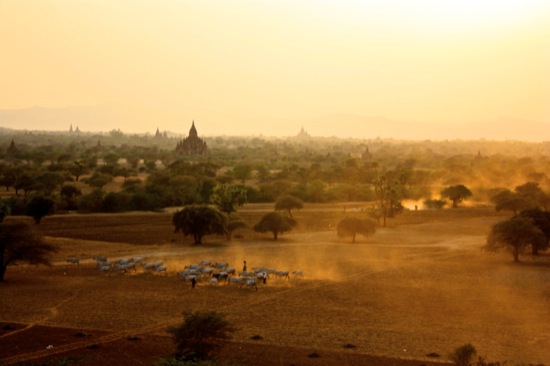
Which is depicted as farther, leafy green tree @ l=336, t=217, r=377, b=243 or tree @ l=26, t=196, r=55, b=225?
tree @ l=26, t=196, r=55, b=225

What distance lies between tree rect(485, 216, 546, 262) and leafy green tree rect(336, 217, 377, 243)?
10673 mm

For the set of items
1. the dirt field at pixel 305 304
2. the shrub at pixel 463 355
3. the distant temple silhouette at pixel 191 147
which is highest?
the distant temple silhouette at pixel 191 147

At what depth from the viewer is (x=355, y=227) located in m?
49.5

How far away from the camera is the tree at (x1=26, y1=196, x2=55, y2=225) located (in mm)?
57153

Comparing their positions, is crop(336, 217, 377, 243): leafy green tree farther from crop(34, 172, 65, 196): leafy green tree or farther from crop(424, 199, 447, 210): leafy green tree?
crop(34, 172, 65, 196): leafy green tree

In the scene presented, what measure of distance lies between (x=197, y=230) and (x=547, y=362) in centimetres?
3120

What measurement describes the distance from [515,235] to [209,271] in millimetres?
20971

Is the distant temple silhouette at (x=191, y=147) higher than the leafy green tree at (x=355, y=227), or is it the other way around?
the distant temple silhouette at (x=191, y=147)

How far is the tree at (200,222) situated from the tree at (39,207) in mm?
16475

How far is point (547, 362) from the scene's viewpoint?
71.1 ft

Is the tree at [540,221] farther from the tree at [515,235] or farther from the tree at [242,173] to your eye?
the tree at [242,173]

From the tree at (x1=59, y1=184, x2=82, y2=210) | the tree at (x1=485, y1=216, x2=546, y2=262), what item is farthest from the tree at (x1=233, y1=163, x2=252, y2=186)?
the tree at (x1=485, y1=216, x2=546, y2=262)

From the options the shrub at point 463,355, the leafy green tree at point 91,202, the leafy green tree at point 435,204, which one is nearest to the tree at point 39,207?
the leafy green tree at point 91,202

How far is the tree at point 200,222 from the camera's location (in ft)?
158
